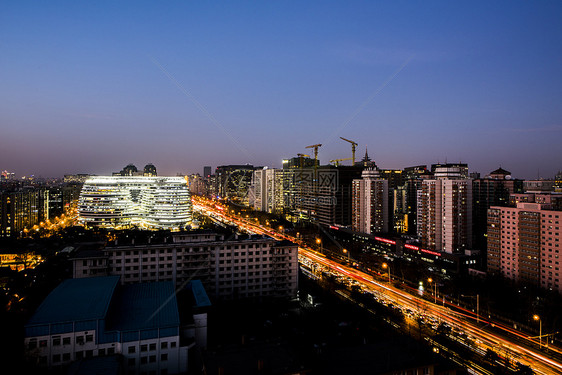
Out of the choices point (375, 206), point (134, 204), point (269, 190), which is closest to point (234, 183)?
point (269, 190)

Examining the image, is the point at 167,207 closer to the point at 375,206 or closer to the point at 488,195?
the point at 375,206

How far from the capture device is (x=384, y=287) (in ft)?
58.4

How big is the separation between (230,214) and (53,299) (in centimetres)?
3940

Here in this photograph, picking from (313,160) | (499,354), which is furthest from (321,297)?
Result: (313,160)

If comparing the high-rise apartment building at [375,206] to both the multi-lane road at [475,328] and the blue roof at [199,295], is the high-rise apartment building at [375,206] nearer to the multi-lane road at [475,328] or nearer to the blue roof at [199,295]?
the multi-lane road at [475,328]

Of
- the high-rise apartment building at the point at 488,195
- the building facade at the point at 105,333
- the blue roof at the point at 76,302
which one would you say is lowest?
the building facade at the point at 105,333

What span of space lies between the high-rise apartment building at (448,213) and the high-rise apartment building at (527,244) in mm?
2421

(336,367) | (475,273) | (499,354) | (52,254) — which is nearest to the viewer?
(336,367)

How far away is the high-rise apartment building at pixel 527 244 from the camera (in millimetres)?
17781

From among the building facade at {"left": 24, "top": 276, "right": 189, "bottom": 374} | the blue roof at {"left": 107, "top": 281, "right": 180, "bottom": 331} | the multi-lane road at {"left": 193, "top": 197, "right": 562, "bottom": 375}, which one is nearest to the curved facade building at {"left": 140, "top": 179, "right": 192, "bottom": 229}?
the multi-lane road at {"left": 193, "top": 197, "right": 562, "bottom": 375}

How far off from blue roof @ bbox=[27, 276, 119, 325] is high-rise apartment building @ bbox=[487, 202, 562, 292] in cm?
2016

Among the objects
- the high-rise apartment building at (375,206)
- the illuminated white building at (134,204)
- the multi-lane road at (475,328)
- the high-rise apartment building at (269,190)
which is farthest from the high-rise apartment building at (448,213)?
the high-rise apartment building at (269,190)

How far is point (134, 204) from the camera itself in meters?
38.3

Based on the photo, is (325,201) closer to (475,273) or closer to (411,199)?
(411,199)
